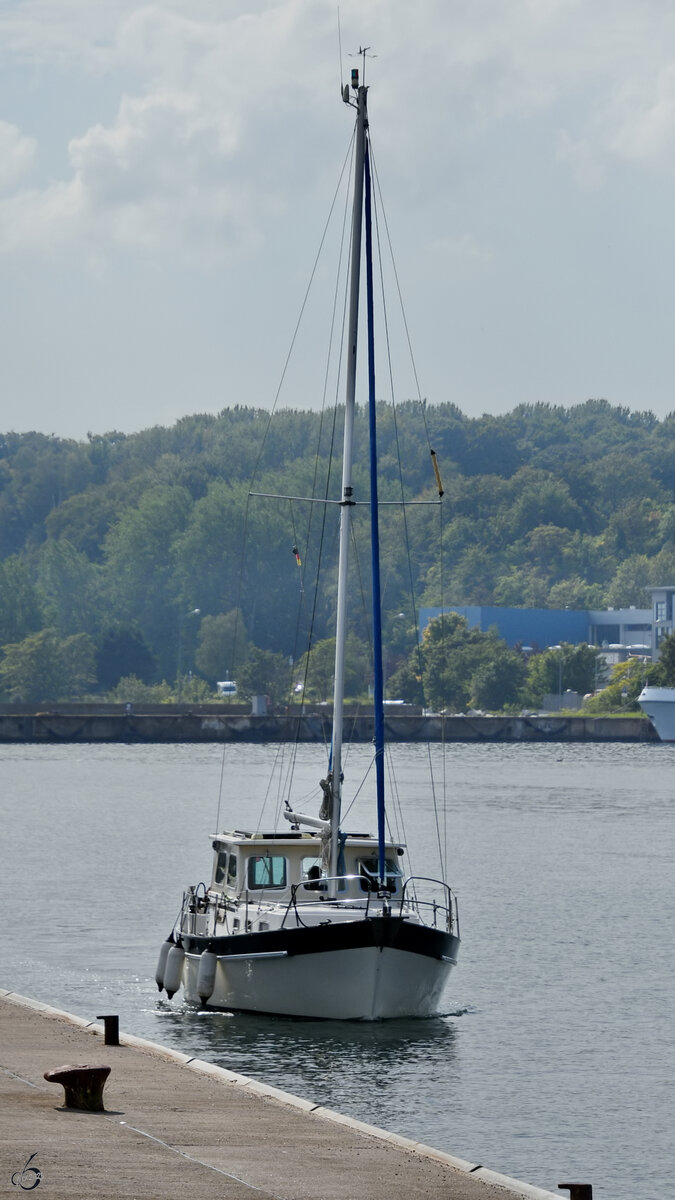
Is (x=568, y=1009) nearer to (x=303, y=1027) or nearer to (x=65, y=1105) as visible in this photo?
(x=303, y=1027)

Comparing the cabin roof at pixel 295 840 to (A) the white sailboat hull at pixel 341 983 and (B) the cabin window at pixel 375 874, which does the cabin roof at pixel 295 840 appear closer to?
(B) the cabin window at pixel 375 874

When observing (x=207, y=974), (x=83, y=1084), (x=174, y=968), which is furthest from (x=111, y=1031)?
(x=174, y=968)

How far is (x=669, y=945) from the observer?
47781 mm

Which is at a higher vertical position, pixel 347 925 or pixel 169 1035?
pixel 347 925

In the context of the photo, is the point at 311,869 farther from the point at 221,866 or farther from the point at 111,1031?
the point at 111,1031

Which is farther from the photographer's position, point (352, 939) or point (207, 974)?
point (207, 974)

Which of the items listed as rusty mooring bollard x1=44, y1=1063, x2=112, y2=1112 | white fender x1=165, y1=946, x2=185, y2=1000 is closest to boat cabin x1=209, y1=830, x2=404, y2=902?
white fender x1=165, y1=946, x2=185, y2=1000

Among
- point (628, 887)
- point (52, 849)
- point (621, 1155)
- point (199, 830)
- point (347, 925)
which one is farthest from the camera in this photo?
point (199, 830)

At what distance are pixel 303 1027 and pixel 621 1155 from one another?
8150 mm

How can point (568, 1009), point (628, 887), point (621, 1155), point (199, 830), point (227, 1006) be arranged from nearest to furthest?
point (621, 1155), point (227, 1006), point (568, 1009), point (628, 887), point (199, 830)

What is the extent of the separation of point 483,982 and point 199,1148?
22.7m

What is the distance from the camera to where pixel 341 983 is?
31812 millimetres

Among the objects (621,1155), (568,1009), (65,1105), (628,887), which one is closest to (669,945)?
(568,1009)

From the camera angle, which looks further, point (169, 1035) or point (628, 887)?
point (628, 887)
